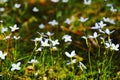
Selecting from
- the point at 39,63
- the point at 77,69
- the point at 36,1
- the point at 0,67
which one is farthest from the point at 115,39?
A: the point at 36,1

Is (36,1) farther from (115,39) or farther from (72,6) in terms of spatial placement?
(115,39)

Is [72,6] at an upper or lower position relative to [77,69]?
upper

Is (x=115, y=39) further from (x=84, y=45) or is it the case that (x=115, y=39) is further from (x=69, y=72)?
(x=69, y=72)

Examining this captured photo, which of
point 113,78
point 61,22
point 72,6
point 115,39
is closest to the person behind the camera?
point 113,78

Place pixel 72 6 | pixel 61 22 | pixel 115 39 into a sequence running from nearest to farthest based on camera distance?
1. pixel 115 39
2. pixel 61 22
3. pixel 72 6

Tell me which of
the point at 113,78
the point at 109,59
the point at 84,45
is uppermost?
the point at 84,45

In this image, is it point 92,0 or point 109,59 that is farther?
point 92,0
